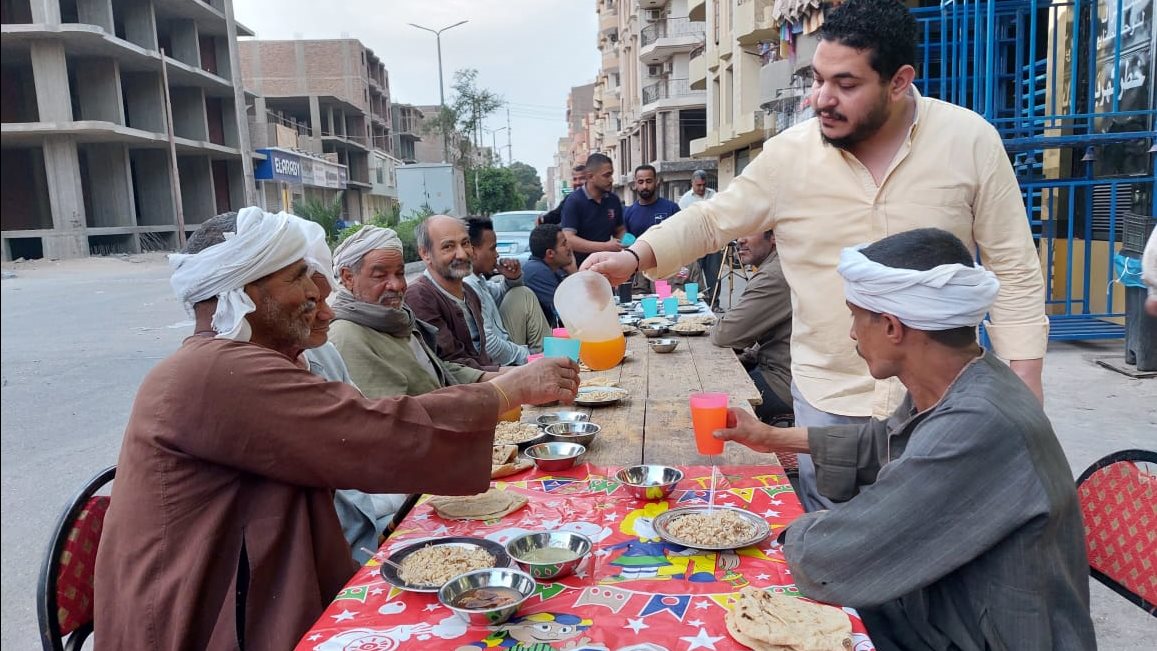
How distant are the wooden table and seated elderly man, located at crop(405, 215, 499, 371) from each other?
861 millimetres

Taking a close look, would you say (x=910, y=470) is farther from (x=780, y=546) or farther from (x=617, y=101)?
(x=617, y=101)

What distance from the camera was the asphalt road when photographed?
301 centimetres

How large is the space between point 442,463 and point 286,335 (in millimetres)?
587

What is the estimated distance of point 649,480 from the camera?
7.34 ft

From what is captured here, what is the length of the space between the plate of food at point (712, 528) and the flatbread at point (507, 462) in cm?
62

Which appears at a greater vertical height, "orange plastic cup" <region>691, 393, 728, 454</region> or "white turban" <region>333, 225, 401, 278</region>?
"white turban" <region>333, 225, 401, 278</region>

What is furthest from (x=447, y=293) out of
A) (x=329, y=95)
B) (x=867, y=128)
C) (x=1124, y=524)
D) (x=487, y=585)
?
(x=329, y=95)

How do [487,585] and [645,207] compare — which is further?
[645,207]

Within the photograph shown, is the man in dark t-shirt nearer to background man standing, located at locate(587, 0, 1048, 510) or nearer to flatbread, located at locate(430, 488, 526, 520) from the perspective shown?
background man standing, located at locate(587, 0, 1048, 510)

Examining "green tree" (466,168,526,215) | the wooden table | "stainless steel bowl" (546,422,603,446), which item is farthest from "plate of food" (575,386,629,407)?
"green tree" (466,168,526,215)

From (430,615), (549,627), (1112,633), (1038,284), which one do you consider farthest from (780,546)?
(1112,633)

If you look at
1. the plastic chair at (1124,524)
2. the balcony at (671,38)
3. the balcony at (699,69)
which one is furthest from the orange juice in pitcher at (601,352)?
the balcony at (671,38)

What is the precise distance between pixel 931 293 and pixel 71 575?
2.11m

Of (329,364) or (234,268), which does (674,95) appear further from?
(234,268)
